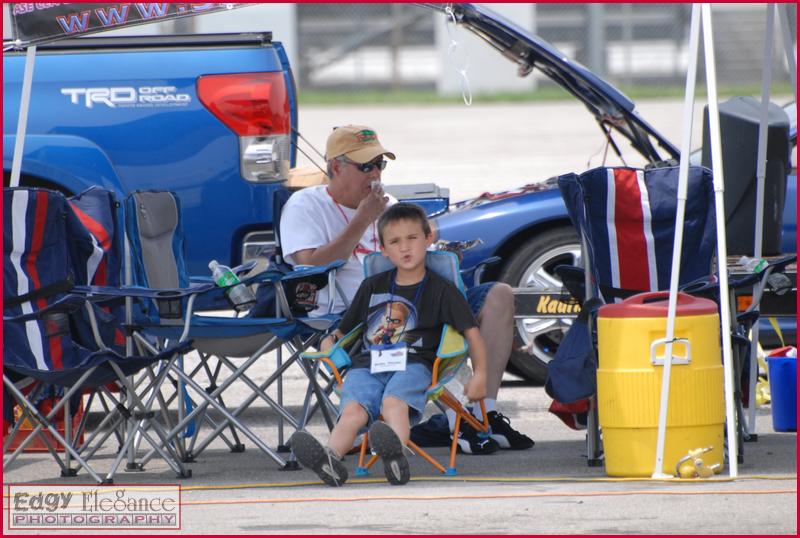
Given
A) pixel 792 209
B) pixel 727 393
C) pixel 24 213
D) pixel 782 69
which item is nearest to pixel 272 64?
pixel 24 213

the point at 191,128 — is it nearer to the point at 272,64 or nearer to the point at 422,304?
the point at 272,64

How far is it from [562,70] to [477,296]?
200 cm

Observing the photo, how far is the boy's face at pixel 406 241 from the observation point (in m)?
5.77

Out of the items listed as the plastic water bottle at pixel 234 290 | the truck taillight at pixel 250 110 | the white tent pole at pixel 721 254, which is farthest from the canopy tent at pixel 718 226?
the truck taillight at pixel 250 110

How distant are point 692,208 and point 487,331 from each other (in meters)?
0.99

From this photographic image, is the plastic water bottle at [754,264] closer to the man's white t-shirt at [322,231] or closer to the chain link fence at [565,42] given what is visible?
the man's white t-shirt at [322,231]

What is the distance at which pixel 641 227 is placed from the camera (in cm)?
586

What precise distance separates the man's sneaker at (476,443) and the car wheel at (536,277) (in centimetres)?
162

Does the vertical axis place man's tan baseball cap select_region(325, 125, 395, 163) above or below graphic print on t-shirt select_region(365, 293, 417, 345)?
above

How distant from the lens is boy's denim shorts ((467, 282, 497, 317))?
19.8ft

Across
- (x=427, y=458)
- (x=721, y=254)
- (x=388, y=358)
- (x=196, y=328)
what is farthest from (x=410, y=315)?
→ (x=721, y=254)

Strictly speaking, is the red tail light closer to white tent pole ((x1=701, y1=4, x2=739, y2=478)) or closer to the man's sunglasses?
the man's sunglasses

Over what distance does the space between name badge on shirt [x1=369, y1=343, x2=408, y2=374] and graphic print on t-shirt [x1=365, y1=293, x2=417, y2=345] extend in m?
0.07

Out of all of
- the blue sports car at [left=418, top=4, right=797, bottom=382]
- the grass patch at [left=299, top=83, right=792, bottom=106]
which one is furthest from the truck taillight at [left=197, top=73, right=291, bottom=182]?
the grass patch at [left=299, top=83, right=792, bottom=106]
